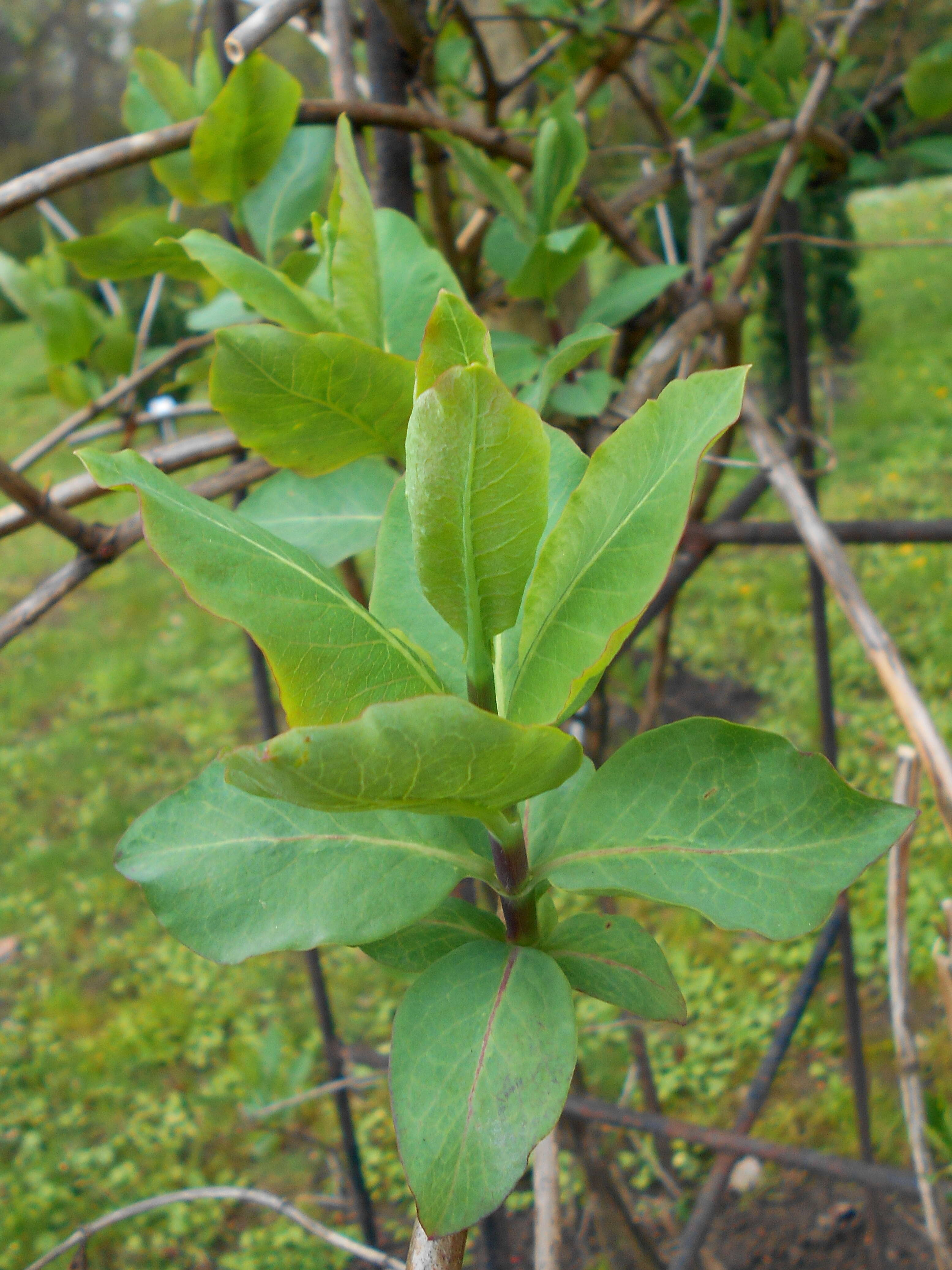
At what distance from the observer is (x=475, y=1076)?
354 mm

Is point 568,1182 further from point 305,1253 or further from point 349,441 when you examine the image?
point 349,441

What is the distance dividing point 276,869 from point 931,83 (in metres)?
1.28

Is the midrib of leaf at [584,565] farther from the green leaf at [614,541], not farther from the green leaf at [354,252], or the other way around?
the green leaf at [354,252]

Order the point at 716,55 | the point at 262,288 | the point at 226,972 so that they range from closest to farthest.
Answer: the point at 262,288 → the point at 716,55 → the point at 226,972

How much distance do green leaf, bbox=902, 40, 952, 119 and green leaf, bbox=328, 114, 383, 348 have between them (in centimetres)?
100

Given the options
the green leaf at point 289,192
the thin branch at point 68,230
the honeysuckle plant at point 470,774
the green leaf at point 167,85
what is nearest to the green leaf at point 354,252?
the honeysuckle plant at point 470,774

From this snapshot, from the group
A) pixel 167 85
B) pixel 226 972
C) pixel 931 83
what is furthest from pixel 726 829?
pixel 226 972

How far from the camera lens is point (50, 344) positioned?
97 centimetres

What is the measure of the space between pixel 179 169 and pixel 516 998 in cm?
70

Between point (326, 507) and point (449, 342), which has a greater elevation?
point (449, 342)

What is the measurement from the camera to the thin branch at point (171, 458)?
0.70 meters

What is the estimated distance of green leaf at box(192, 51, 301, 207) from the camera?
63cm

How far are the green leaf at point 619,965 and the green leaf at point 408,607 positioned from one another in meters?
0.12

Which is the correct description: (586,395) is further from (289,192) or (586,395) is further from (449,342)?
(449,342)
